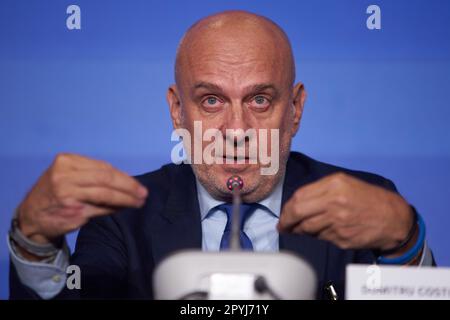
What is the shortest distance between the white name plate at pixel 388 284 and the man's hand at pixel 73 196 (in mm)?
332

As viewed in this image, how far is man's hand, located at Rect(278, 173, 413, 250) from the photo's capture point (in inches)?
41.5

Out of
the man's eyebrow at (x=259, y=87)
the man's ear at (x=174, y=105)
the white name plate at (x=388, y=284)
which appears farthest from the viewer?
the man's ear at (x=174, y=105)

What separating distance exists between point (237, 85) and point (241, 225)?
32 cm

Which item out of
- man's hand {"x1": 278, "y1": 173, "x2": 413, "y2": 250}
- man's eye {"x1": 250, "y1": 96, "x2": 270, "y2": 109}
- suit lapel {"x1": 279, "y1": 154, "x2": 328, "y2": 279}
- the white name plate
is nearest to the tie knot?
suit lapel {"x1": 279, "y1": 154, "x2": 328, "y2": 279}

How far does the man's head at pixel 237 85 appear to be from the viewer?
62.6 inches

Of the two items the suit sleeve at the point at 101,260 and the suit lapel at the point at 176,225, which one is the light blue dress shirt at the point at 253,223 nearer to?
the suit lapel at the point at 176,225

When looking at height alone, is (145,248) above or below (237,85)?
below

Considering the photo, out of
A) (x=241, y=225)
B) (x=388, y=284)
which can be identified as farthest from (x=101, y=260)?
(x=388, y=284)

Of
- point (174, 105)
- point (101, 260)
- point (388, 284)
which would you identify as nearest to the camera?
point (388, 284)

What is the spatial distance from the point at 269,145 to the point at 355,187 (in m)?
0.56

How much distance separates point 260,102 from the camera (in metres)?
1.63

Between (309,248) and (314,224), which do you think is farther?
(309,248)

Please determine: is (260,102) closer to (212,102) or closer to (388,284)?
(212,102)

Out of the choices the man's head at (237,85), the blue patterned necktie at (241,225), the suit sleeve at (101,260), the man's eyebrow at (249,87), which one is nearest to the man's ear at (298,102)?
the man's head at (237,85)
